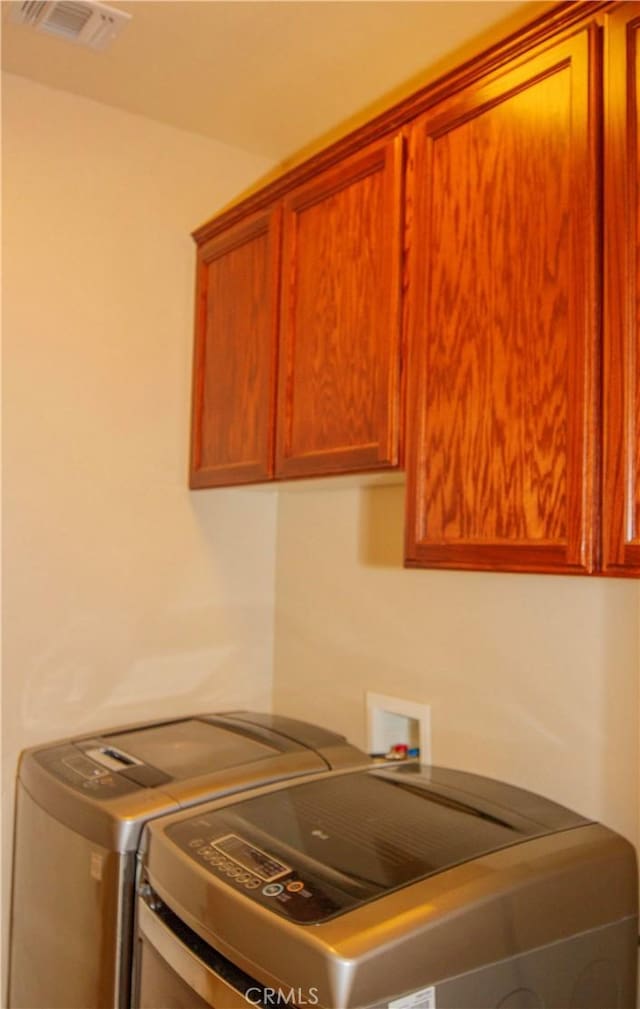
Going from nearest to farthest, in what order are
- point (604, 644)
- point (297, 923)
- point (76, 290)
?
point (297, 923) → point (604, 644) → point (76, 290)

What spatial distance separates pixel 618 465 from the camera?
1.05 metres

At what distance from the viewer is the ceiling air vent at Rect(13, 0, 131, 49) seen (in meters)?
1.55

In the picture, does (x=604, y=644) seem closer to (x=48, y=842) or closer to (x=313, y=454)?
(x=313, y=454)

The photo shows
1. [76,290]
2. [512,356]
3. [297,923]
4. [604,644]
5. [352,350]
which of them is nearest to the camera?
[297,923]

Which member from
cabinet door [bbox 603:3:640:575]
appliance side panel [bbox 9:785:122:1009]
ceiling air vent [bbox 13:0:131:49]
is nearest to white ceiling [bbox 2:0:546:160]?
ceiling air vent [bbox 13:0:131:49]

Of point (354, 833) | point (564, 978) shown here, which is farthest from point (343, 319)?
point (564, 978)

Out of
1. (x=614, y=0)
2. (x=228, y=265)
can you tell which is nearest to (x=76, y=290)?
(x=228, y=265)

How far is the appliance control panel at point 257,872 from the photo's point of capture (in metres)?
1.00

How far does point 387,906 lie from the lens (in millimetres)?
989

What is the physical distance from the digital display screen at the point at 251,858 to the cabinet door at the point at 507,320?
50 centimetres

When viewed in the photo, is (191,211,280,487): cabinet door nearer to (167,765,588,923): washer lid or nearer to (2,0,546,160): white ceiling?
(2,0,546,160): white ceiling

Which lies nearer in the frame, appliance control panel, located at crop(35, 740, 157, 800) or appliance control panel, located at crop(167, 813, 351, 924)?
appliance control panel, located at crop(167, 813, 351, 924)

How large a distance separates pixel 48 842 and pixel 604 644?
105cm

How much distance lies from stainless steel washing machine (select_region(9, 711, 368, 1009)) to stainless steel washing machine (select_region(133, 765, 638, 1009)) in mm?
71
